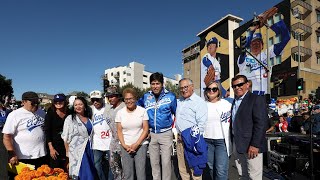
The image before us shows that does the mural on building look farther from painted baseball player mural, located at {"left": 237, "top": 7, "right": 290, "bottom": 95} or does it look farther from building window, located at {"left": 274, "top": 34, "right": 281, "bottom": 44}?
building window, located at {"left": 274, "top": 34, "right": 281, "bottom": 44}

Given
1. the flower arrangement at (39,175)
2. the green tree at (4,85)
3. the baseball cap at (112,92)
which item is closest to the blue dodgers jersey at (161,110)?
the baseball cap at (112,92)

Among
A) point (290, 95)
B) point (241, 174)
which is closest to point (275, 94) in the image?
point (290, 95)

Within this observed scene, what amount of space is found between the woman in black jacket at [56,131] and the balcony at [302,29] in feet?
94.3

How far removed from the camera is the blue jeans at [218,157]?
441 cm

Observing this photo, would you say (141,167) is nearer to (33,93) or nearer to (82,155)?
(82,155)

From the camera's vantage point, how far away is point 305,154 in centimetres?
537

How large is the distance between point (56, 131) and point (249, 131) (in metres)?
3.13

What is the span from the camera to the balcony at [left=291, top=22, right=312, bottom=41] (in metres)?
27.8

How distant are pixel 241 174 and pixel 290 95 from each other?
26586 mm

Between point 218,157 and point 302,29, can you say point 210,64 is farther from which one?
point 218,157

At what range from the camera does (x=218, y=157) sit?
4438 millimetres

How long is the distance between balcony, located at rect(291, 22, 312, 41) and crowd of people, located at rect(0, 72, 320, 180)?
90.0 ft

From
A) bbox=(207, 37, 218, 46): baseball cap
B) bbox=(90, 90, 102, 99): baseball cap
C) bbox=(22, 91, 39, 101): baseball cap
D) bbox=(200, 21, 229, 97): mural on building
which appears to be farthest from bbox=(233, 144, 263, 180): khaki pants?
bbox=(207, 37, 218, 46): baseball cap

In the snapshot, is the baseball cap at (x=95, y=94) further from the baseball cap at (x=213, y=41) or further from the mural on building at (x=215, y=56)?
the baseball cap at (x=213, y=41)
